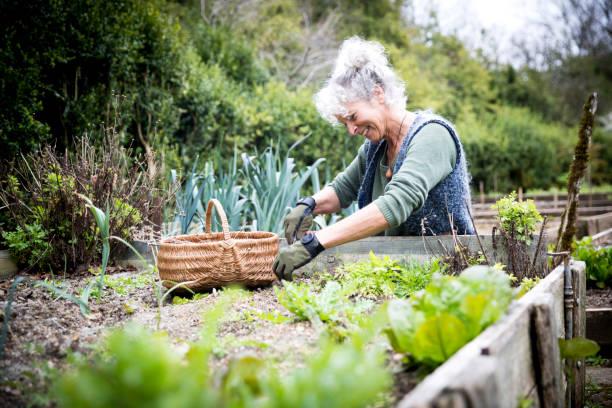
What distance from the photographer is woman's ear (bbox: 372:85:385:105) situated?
2.80 m

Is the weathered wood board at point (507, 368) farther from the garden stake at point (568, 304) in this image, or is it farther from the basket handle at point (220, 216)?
the basket handle at point (220, 216)

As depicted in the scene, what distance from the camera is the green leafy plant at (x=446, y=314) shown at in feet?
4.49

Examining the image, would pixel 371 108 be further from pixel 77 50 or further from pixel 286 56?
pixel 286 56

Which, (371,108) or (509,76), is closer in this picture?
(371,108)

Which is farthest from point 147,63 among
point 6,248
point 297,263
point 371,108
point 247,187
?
point 297,263

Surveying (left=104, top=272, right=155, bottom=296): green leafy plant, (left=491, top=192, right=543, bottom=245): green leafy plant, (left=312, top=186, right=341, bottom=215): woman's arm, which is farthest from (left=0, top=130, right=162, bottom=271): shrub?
(left=491, top=192, right=543, bottom=245): green leafy plant

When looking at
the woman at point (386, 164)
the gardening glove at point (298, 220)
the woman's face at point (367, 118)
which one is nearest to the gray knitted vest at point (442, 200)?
the woman at point (386, 164)

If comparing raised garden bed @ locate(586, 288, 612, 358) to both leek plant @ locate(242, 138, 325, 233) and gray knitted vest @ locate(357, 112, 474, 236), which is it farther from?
leek plant @ locate(242, 138, 325, 233)

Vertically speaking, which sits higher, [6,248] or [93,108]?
[93,108]

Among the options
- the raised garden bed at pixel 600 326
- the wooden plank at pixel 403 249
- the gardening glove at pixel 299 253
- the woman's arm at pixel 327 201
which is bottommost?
the raised garden bed at pixel 600 326

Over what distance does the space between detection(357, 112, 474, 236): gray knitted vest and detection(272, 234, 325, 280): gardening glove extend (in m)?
0.65

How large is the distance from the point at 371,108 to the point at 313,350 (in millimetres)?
1538

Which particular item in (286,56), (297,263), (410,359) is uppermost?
(286,56)

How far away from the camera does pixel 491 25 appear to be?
750 inches
